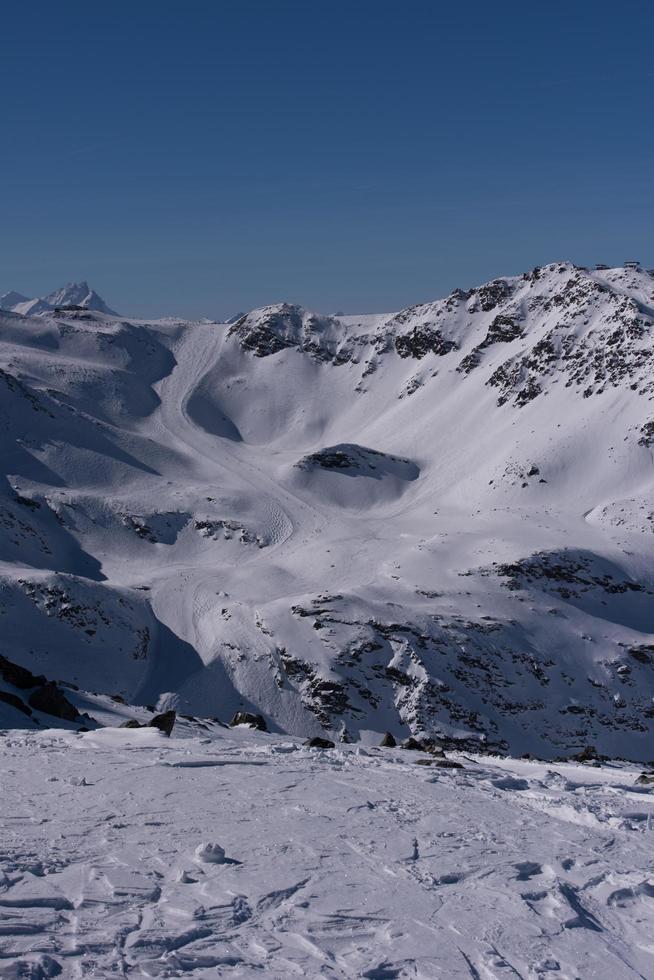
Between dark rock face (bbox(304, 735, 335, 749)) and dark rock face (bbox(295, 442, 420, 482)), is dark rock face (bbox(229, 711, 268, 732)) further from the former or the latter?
dark rock face (bbox(295, 442, 420, 482))

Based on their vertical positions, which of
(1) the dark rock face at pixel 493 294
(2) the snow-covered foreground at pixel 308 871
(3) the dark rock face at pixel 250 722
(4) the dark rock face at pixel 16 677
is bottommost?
(3) the dark rock face at pixel 250 722

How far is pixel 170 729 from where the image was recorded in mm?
23781

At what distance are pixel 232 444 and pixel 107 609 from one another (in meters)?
53.2

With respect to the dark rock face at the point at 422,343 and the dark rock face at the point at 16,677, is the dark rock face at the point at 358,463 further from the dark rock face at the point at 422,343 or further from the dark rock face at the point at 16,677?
the dark rock face at the point at 16,677

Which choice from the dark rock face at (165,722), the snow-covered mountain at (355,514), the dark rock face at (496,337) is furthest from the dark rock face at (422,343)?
the dark rock face at (165,722)

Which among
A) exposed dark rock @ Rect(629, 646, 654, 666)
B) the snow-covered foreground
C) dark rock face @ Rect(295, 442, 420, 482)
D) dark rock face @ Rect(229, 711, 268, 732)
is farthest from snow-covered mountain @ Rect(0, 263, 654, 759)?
the snow-covered foreground

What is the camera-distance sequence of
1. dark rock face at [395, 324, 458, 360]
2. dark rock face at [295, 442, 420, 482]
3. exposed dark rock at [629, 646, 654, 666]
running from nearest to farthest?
1. exposed dark rock at [629, 646, 654, 666]
2. dark rock face at [295, 442, 420, 482]
3. dark rock face at [395, 324, 458, 360]

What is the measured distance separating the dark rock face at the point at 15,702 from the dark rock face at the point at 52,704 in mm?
1220

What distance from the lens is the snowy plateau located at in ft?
35.5

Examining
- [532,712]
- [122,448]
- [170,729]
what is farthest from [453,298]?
[170,729]

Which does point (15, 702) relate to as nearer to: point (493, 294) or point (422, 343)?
point (422, 343)

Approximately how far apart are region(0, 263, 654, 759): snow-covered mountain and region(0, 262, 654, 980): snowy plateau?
0.34m

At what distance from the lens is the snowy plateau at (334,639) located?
35.5 feet

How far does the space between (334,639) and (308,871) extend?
150 feet
